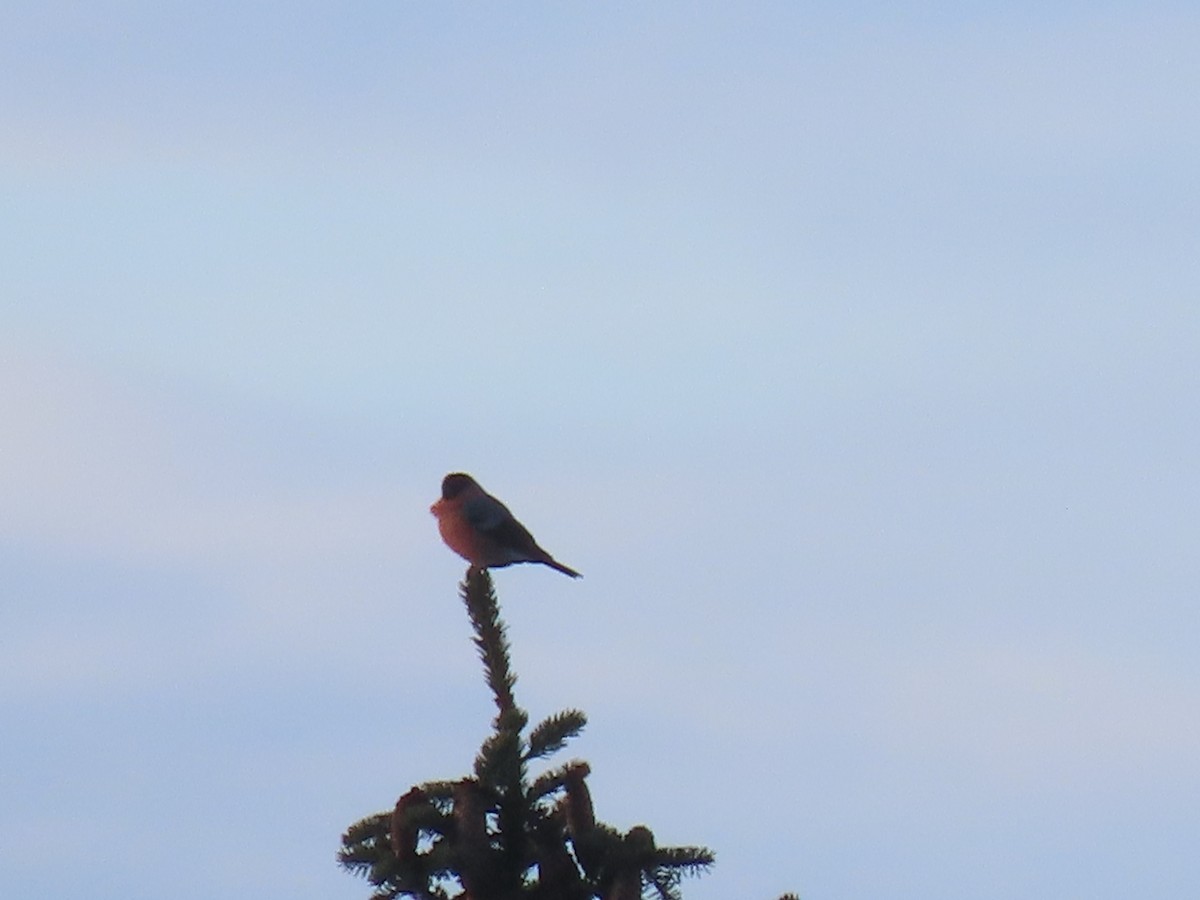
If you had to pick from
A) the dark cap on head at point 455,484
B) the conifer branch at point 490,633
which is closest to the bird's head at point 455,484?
the dark cap on head at point 455,484

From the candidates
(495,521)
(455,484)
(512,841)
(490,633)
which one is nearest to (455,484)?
(455,484)

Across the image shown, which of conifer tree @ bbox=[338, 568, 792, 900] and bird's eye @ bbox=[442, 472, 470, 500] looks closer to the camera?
conifer tree @ bbox=[338, 568, 792, 900]

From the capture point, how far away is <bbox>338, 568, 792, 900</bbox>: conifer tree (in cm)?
485

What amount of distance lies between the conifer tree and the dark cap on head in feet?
17.5

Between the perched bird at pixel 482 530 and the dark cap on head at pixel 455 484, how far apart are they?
0.02 metres

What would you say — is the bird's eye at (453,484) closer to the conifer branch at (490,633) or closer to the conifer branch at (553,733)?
the conifer branch at (490,633)

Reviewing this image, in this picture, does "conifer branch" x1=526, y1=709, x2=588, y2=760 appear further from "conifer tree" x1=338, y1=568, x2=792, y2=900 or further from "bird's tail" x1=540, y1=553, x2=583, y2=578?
"bird's tail" x1=540, y1=553, x2=583, y2=578

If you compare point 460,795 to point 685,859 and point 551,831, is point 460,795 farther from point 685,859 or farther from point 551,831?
point 685,859

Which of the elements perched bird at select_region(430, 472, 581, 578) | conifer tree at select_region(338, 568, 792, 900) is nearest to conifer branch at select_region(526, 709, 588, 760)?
conifer tree at select_region(338, 568, 792, 900)

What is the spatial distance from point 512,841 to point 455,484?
5738mm

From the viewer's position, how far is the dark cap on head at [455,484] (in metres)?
10.5

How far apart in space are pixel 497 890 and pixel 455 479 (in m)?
5.96

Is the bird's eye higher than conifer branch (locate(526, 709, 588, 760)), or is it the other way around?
the bird's eye

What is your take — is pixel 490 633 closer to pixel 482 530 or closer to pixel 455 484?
pixel 482 530
